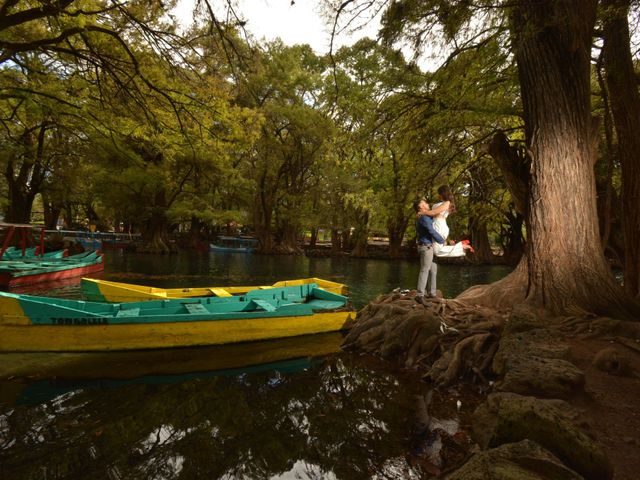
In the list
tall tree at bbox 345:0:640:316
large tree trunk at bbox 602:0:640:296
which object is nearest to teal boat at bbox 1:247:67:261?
tall tree at bbox 345:0:640:316

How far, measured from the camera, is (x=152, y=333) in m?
6.59

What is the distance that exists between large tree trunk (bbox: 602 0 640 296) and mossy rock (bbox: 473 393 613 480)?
5.47 metres

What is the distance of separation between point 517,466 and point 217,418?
3.38m

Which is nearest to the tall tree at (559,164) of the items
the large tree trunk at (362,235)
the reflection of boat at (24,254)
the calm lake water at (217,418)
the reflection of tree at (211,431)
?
the calm lake water at (217,418)

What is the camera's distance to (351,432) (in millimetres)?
3898

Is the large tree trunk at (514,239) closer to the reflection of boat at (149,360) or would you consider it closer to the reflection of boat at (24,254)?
the reflection of boat at (149,360)

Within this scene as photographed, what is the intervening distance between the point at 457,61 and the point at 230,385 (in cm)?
904

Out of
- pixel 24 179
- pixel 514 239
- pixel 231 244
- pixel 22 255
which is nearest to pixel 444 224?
pixel 22 255

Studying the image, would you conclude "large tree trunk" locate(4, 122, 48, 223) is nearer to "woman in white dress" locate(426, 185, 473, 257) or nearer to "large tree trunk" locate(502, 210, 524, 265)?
"woman in white dress" locate(426, 185, 473, 257)

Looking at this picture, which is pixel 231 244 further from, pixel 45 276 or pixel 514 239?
pixel 514 239

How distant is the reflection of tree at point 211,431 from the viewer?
3.24 m

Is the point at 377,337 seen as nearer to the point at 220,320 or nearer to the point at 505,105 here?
the point at 220,320

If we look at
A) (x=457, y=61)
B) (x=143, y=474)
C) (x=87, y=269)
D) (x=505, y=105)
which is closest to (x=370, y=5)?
(x=457, y=61)

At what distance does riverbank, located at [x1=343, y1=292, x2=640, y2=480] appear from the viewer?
2252 millimetres
